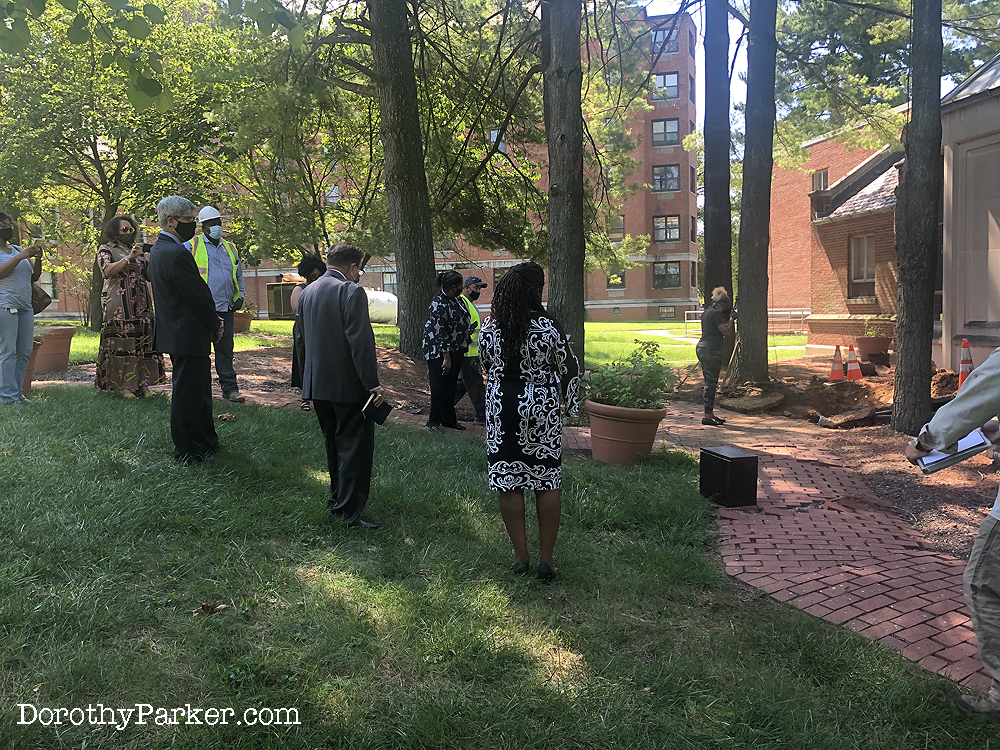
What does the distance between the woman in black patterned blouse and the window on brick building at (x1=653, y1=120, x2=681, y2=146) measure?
44.3 metres

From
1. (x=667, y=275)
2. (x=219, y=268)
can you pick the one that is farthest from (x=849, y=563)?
(x=667, y=275)

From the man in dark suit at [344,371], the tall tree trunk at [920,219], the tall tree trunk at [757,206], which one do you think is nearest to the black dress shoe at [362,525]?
the man in dark suit at [344,371]

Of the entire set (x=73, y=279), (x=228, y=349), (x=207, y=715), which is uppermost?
(x=73, y=279)

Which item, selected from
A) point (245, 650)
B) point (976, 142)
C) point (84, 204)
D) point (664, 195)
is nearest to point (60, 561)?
point (245, 650)

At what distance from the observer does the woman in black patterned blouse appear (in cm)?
844

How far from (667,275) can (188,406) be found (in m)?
46.2

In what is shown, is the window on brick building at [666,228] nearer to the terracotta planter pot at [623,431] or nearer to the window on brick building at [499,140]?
the window on brick building at [499,140]

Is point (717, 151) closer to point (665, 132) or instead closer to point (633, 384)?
point (633, 384)

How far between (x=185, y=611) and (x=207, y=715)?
2.67 feet

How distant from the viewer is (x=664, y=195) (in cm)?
4888

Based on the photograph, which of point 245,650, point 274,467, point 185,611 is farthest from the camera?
point 274,467

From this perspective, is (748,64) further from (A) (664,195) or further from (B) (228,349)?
(A) (664,195)

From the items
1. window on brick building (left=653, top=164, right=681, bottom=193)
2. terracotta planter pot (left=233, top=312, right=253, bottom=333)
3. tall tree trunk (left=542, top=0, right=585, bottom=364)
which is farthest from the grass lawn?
window on brick building (left=653, top=164, right=681, bottom=193)

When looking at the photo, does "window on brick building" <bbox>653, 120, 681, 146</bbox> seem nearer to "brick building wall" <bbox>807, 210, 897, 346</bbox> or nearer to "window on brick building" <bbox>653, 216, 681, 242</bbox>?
"window on brick building" <bbox>653, 216, 681, 242</bbox>
